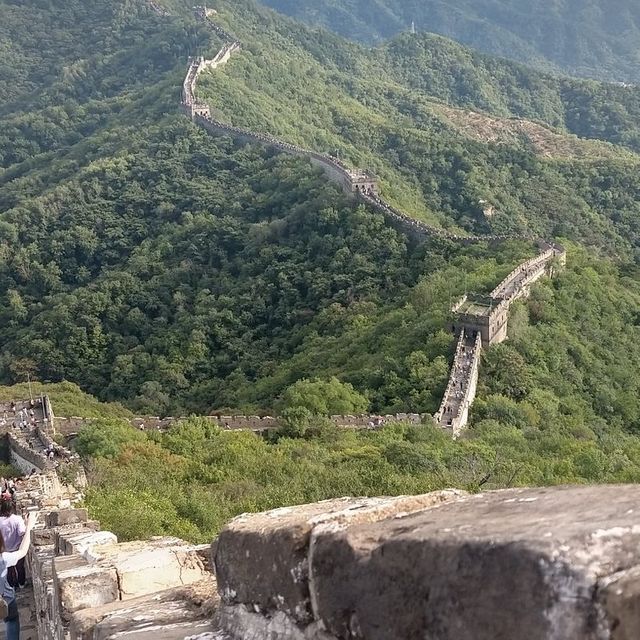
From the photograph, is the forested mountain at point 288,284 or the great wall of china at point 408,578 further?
the forested mountain at point 288,284

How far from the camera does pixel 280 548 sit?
213 inches

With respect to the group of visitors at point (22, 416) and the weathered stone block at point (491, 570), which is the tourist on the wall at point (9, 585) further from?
the group of visitors at point (22, 416)

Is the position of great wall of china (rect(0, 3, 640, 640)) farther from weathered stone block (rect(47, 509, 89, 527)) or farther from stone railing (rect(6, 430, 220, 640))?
weathered stone block (rect(47, 509, 89, 527))

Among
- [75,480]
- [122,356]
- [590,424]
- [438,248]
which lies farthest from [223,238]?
[75,480]

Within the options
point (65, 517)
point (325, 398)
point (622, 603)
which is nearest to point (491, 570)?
point (622, 603)

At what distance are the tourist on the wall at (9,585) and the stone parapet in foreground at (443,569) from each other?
192 inches

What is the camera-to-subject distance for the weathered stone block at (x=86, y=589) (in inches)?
320

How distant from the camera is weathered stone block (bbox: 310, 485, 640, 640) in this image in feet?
12.7

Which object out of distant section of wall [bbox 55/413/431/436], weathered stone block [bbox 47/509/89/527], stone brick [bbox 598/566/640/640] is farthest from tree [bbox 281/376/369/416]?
stone brick [bbox 598/566/640/640]

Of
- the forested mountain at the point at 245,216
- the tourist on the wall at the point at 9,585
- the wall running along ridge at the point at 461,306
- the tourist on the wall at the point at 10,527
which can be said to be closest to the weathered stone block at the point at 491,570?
the tourist on the wall at the point at 9,585

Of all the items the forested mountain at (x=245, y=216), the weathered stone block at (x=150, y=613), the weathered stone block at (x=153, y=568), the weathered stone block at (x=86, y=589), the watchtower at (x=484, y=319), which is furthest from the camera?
the forested mountain at (x=245, y=216)

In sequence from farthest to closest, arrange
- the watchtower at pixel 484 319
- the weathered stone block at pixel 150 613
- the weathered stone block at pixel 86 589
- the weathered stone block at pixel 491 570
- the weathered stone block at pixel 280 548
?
the watchtower at pixel 484 319, the weathered stone block at pixel 86 589, the weathered stone block at pixel 150 613, the weathered stone block at pixel 280 548, the weathered stone block at pixel 491 570

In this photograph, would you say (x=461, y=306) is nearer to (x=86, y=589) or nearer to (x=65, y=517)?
(x=65, y=517)

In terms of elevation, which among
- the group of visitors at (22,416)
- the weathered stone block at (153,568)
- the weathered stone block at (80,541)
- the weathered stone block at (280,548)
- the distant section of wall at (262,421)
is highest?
the weathered stone block at (280,548)
